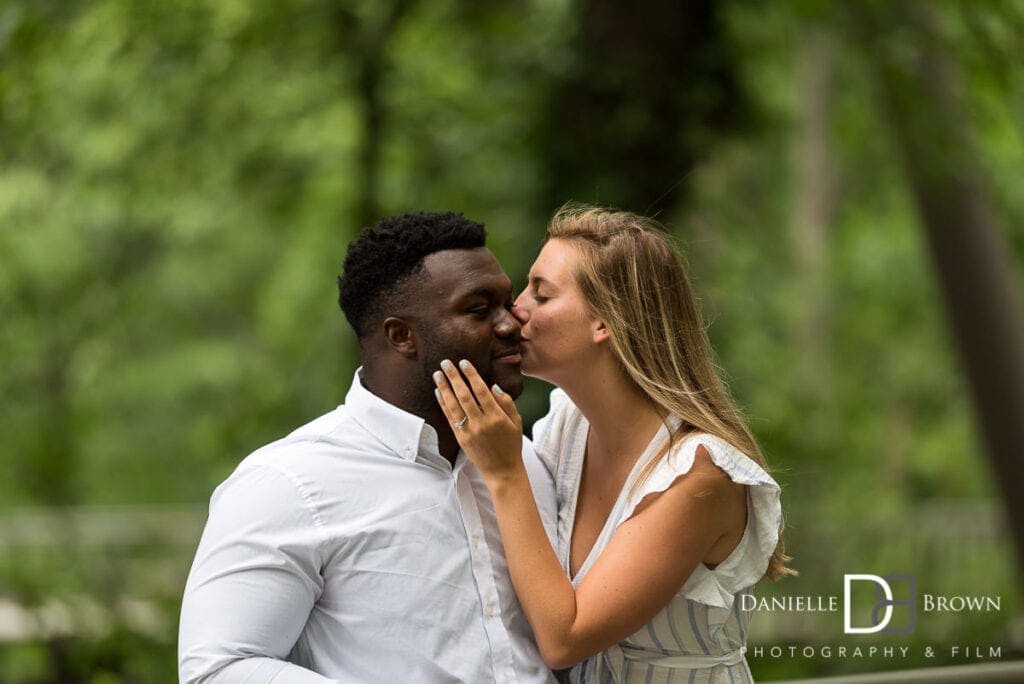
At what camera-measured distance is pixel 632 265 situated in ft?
8.30

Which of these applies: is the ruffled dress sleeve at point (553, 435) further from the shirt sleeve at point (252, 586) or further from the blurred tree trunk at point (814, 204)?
the blurred tree trunk at point (814, 204)

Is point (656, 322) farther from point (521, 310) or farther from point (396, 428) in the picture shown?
point (396, 428)

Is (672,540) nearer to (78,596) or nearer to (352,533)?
(352,533)

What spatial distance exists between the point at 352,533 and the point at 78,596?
5658 mm

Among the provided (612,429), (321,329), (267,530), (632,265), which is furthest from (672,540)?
(321,329)

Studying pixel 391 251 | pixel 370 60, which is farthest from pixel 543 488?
pixel 370 60

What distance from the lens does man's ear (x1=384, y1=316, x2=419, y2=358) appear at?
229 cm

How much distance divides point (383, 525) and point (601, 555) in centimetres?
45

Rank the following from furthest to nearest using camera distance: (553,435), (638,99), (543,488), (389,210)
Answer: (389,210), (638,99), (553,435), (543,488)

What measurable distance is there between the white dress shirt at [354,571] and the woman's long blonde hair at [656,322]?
0.42m

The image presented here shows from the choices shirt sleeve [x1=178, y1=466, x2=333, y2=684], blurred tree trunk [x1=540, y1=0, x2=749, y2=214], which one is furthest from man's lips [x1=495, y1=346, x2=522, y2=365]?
blurred tree trunk [x1=540, y1=0, x2=749, y2=214]

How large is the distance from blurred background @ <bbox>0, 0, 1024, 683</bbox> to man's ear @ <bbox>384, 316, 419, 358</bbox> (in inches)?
58.4

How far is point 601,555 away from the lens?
2.37m

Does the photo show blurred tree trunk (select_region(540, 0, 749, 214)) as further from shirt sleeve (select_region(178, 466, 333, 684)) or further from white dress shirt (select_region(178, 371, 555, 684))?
shirt sleeve (select_region(178, 466, 333, 684))
